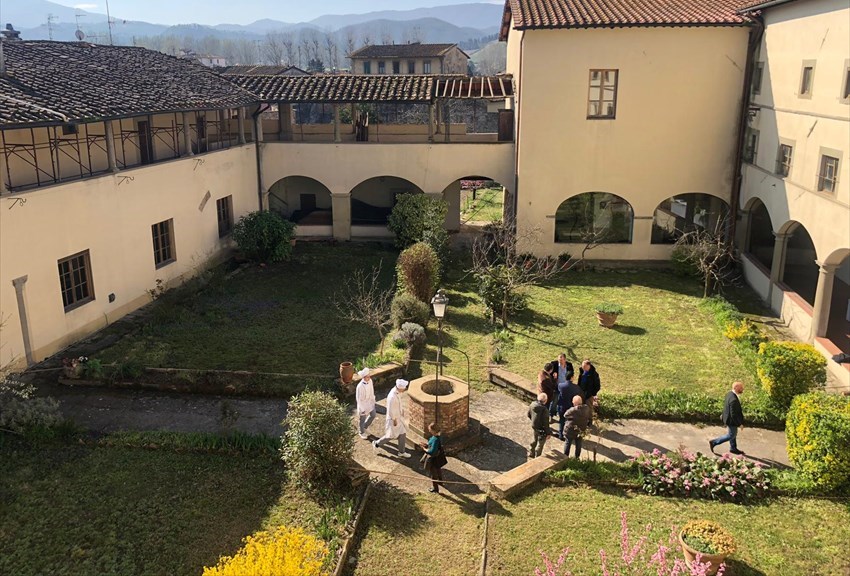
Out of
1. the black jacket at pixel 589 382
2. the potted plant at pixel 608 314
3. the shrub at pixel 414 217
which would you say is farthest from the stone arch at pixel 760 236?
the black jacket at pixel 589 382

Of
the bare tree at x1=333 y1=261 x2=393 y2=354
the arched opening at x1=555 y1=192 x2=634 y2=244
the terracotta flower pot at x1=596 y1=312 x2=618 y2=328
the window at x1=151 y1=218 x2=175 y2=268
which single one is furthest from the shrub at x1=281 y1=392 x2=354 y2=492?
the arched opening at x1=555 y1=192 x2=634 y2=244

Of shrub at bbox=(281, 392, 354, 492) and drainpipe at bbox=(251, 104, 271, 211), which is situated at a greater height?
drainpipe at bbox=(251, 104, 271, 211)

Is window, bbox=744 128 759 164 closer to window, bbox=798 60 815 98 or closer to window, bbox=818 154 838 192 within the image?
window, bbox=798 60 815 98

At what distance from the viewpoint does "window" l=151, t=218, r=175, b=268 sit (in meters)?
21.6

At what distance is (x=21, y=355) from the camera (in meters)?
15.8

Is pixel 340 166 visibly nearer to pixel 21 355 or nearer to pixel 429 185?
pixel 429 185

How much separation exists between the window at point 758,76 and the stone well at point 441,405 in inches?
643

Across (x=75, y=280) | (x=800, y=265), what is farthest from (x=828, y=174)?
(x=75, y=280)

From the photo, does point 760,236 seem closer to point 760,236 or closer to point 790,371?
point 760,236

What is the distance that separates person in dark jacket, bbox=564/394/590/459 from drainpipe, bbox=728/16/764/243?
50.5 ft

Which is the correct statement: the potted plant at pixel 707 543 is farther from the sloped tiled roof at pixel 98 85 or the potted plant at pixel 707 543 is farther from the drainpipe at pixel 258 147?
the drainpipe at pixel 258 147

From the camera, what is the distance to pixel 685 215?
26.0 metres

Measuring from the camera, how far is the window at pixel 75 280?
17.4 meters

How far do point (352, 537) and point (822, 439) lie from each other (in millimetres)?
7766
